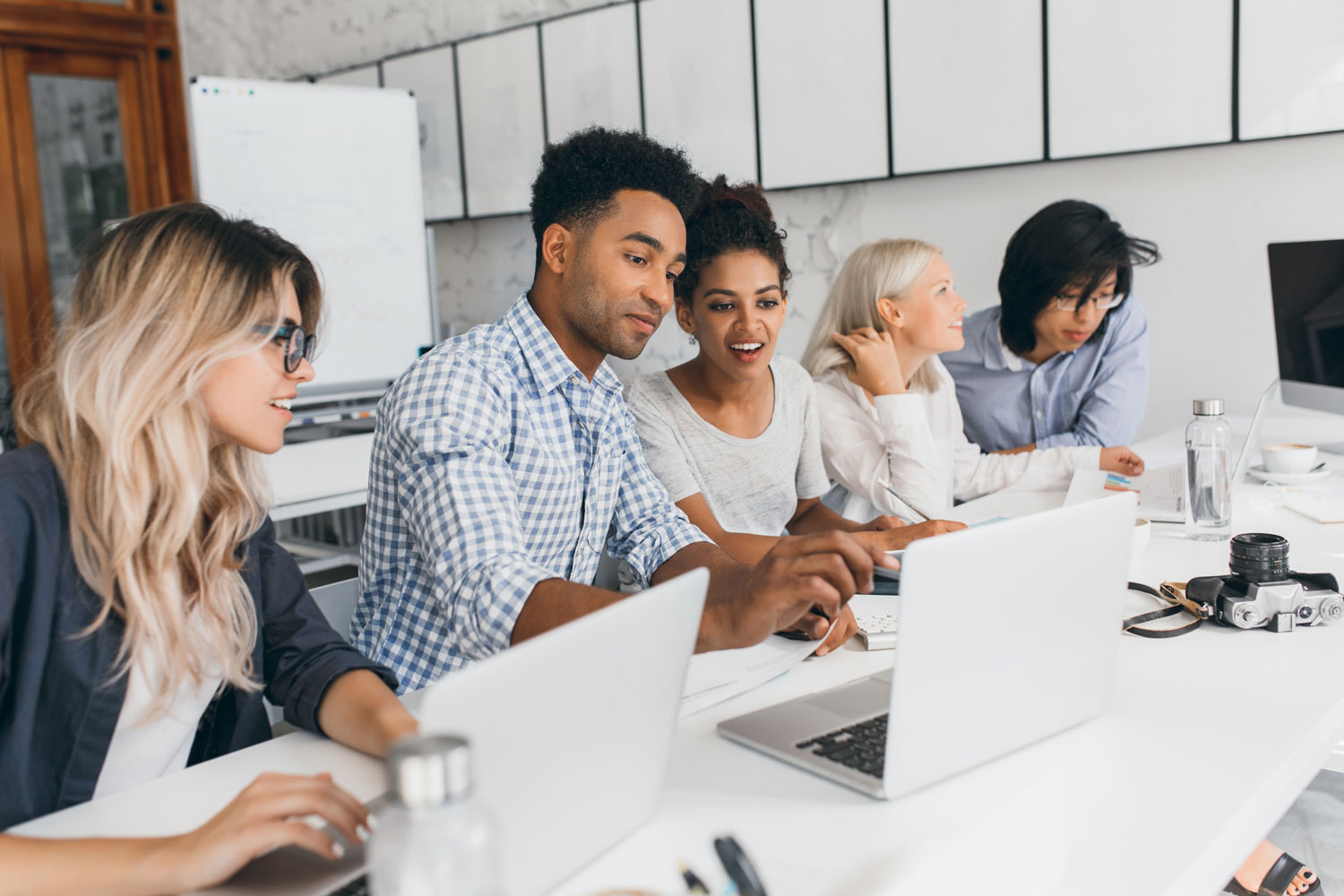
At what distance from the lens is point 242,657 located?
1.03 m

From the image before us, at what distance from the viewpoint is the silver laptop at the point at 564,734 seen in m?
0.59

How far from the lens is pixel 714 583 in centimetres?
127

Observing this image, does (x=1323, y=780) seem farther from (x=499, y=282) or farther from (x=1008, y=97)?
(x=499, y=282)

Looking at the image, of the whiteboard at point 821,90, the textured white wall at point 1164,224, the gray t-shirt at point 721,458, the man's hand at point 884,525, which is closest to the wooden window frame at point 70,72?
the textured white wall at point 1164,224

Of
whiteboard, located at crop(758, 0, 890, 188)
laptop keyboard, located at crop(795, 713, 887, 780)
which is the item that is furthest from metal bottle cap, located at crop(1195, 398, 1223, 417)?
whiteboard, located at crop(758, 0, 890, 188)

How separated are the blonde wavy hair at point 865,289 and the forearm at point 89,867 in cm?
169

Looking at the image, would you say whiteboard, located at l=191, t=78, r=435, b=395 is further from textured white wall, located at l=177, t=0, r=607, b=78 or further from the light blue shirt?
Result: the light blue shirt

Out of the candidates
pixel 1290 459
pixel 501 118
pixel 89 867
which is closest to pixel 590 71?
pixel 501 118

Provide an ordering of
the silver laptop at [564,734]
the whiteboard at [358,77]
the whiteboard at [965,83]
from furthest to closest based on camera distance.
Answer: the whiteboard at [358,77] → the whiteboard at [965,83] → the silver laptop at [564,734]

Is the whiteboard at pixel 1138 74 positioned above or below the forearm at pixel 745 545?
above

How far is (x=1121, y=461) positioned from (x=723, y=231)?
944 mm

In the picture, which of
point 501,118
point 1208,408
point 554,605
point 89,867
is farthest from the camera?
point 501,118

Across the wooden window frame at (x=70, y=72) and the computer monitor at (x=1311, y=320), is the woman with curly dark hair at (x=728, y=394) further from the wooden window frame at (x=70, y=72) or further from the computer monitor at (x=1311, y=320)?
the wooden window frame at (x=70, y=72)

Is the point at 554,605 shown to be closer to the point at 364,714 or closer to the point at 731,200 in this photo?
the point at 364,714
